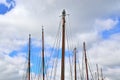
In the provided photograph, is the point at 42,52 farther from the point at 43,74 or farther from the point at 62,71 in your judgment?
the point at 62,71

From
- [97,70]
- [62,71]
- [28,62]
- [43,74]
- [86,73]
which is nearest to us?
[62,71]

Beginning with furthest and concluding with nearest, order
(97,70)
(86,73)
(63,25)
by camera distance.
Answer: (97,70) → (86,73) → (63,25)

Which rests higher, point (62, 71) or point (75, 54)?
point (75, 54)

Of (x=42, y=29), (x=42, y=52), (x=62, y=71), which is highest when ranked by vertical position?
(x=42, y=29)

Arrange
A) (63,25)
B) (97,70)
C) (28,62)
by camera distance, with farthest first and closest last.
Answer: (97,70)
(28,62)
(63,25)

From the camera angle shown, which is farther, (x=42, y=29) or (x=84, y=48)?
(x=84, y=48)

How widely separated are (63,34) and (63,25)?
1.19 m

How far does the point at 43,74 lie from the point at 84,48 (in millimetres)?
15575

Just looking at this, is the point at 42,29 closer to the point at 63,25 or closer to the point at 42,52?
the point at 42,52

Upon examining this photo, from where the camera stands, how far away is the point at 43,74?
55.7 meters

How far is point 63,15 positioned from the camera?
39594 millimetres

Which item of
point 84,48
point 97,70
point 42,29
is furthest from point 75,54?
point 97,70

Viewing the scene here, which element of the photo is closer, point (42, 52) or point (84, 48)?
point (42, 52)

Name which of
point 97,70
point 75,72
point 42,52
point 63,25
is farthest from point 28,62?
point 97,70
